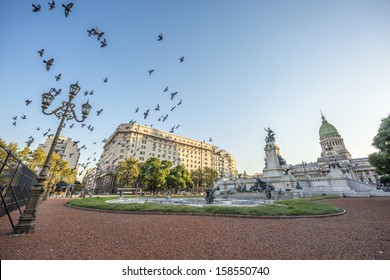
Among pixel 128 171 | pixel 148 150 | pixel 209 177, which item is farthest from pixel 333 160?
pixel 128 171

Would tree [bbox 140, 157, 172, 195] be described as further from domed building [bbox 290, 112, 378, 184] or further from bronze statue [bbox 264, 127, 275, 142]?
domed building [bbox 290, 112, 378, 184]

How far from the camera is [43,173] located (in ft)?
21.6

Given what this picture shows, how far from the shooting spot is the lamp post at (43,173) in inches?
229

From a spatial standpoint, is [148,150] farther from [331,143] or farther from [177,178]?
[331,143]

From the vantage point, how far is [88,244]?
4902mm

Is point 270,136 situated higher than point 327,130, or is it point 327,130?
point 327,130

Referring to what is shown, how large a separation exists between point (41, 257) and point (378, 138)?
34138 millimetres

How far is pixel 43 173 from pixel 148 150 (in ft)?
227

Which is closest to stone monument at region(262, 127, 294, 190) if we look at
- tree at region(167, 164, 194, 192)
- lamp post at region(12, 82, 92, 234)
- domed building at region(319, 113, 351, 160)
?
tree at region(167, 164, 194, 192)

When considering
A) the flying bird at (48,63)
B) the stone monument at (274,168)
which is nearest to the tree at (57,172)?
the flying bird at (48,63)

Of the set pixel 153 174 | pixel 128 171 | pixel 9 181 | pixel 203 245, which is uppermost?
pixel 128 171

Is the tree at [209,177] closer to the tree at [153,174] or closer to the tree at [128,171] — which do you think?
the tree at [153,174]

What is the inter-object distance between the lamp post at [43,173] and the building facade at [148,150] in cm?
5060

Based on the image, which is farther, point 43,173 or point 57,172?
point 57,172
